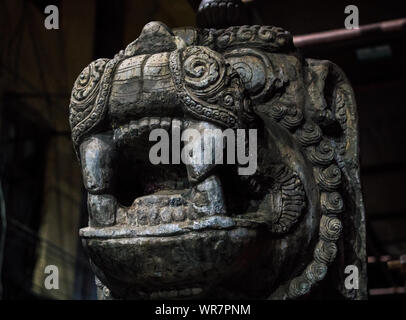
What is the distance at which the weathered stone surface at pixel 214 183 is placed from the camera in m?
0.84

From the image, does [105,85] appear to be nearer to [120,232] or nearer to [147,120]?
[147,120]

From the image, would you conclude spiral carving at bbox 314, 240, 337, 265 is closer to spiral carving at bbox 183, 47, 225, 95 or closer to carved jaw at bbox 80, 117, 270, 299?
carved jaw at bbox 80, 117, 270, 299

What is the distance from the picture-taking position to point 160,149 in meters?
0.89

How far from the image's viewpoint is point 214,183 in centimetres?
85

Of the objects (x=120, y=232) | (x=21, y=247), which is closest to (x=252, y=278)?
(x=120, y=232)

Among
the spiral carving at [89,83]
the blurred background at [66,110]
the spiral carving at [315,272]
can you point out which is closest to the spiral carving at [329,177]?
the spiral carving at [315,272]

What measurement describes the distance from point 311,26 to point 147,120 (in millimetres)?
947

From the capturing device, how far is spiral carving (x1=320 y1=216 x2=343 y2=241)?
95cm

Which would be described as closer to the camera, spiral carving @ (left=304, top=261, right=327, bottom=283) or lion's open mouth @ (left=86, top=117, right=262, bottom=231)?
lion's open mouth @ (left=86, top=117, right=262, bottom=231)

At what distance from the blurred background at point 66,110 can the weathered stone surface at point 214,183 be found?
1.80 feet

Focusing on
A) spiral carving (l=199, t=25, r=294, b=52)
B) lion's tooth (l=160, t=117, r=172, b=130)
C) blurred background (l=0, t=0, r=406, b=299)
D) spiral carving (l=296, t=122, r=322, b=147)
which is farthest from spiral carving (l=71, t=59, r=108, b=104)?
blurred background (l=0, t=0, r=406, b=299)

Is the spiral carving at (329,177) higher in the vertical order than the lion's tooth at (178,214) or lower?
higher

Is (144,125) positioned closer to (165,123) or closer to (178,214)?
(165,123)

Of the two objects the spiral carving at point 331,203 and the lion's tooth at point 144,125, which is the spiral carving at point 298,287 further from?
the lion's tooth at point 144,125
